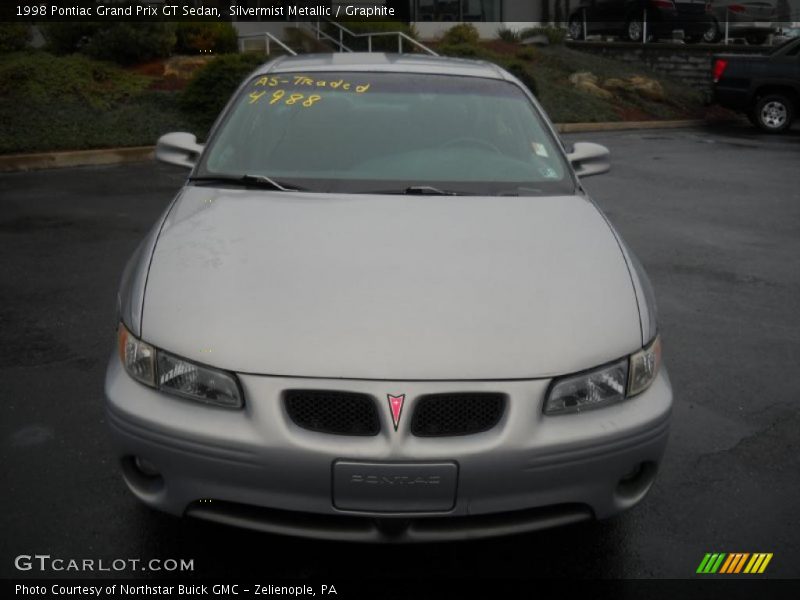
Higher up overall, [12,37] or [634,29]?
[12,37]

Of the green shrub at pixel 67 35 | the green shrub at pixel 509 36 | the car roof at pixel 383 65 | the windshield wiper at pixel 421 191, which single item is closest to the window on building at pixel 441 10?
the green shrub at pixel 509 36

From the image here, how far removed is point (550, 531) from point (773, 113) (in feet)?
53.9

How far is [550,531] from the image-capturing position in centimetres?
312

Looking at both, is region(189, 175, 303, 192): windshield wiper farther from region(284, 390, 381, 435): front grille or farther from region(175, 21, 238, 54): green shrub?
region(175, 21, 238, 54): green shrub

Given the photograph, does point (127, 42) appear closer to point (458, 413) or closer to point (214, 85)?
point (214, 85)

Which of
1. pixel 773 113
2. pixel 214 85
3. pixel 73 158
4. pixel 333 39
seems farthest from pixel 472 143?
pixel 333 39

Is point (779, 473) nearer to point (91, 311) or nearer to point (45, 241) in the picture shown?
point (91, 311)

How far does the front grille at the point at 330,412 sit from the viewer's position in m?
2.50

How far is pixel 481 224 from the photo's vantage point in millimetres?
3342

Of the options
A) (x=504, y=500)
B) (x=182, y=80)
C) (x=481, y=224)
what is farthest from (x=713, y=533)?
(x=182, y=80)

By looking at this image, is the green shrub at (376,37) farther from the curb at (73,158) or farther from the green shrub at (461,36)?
the curb at (73,158)

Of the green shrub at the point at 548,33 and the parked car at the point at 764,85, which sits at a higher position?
the green shrub at the point at 548,33

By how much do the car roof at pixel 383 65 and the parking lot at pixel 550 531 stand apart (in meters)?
1.79

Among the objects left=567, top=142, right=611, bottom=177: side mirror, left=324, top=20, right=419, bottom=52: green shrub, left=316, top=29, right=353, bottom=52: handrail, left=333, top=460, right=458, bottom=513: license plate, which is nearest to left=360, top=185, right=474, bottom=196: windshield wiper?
left=567, top=142, right=611, bottom=177: side mirror
